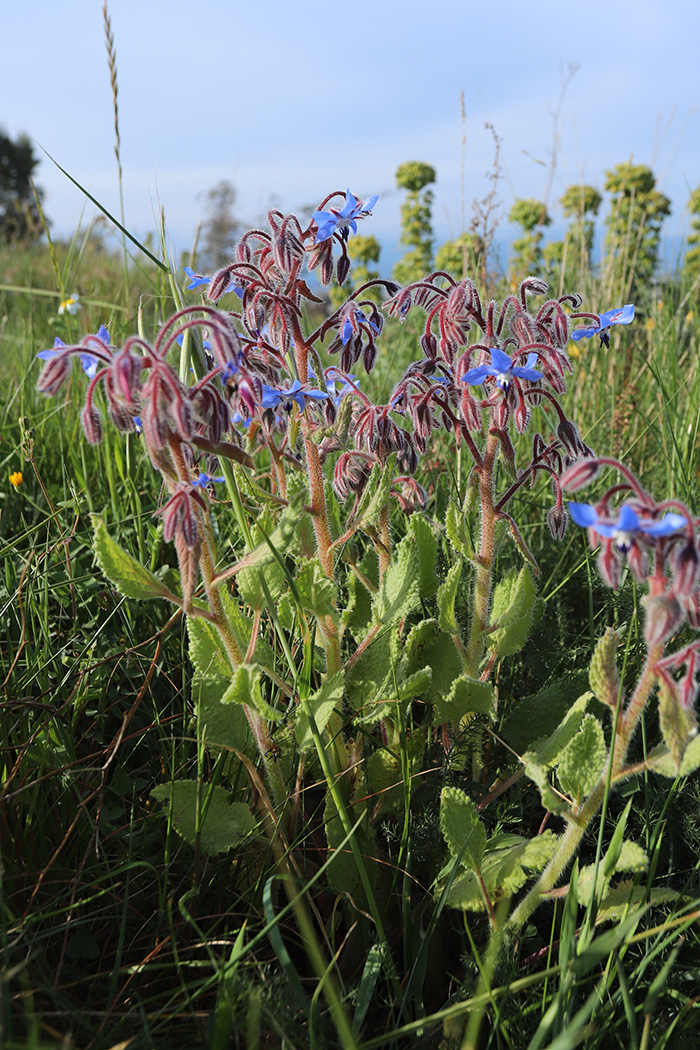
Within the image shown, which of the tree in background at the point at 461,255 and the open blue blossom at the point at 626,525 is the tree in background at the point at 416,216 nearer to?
the tree in background at the point at 461,255

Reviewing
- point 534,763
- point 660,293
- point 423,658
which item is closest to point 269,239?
point 423,658

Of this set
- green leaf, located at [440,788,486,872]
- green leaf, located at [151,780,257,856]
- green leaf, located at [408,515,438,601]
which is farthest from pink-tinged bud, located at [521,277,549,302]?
green leaf, located at [151,780,257,856]

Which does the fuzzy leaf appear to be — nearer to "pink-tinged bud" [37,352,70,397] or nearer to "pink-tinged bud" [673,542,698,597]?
"pink-tinged bud" [673,542,698,597]

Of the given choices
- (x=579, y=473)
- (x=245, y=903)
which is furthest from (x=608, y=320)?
(x=245, y=903)

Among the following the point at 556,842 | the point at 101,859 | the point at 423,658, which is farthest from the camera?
the point at 423,658

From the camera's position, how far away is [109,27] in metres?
2.69

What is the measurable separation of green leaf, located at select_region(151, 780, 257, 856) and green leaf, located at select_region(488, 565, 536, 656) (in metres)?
0.69

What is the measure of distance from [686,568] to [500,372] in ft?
2.06

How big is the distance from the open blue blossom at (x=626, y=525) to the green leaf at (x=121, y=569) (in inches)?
31.0

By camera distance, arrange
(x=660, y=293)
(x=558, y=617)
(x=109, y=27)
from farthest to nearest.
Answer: (x=660, y=293), (x=109, y=27), (x=558, y=617)

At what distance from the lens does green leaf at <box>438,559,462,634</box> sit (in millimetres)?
1794

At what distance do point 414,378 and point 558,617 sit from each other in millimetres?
891

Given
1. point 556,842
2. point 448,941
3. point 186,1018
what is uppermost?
point 556,842

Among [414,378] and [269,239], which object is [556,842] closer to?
[414,378]
